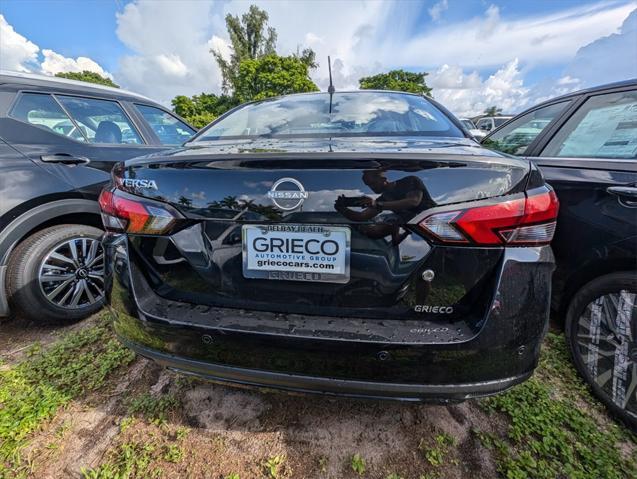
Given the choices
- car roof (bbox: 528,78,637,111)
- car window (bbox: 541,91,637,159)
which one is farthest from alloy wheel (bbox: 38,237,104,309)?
car roof (bbox: 528,78,637,111)

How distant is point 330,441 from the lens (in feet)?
5.13

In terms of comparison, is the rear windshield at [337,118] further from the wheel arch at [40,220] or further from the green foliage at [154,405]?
the green foliage at [154,405]

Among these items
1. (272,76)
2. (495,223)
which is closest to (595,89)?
(495,223)

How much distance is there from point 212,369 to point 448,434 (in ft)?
3.72

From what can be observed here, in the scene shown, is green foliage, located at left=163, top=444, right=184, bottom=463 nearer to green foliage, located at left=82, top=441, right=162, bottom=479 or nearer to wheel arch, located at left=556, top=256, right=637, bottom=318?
green foliage, located at left=82, top=441, right=162, bottom=479

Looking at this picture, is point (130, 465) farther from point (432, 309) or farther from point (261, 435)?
point (432, 309)

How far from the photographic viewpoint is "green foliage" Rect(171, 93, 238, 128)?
22.4 meters

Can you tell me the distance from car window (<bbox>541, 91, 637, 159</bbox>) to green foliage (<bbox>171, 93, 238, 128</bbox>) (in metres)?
21.4

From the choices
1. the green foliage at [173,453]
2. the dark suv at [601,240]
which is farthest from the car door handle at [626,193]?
the green foliage at [173,453]

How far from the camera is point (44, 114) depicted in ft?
8.30

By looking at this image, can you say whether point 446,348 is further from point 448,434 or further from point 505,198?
point 448,434

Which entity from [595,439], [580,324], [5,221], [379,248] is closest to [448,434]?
[595,439]

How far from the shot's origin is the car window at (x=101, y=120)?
2764mm

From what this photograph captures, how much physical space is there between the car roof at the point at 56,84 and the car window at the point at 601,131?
11.8 ft
